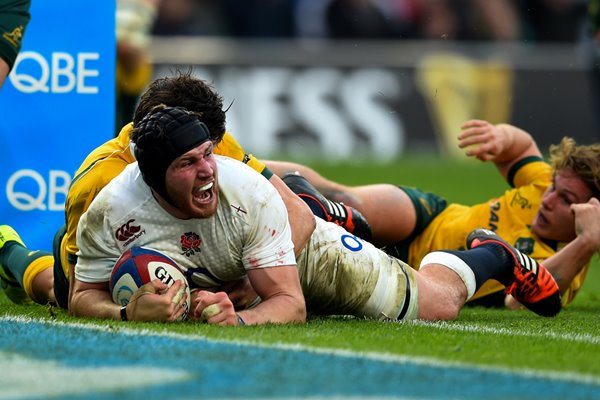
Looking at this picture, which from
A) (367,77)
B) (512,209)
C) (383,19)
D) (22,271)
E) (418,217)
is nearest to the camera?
(22,271)

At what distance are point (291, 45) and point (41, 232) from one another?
36.1 ft

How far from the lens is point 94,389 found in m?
3.41

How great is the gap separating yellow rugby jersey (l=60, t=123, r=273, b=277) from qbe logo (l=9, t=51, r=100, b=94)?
Answer: 1.76 metres

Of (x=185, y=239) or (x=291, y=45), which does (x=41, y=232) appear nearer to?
(x=185, y=239)

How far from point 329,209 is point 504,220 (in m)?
1.28

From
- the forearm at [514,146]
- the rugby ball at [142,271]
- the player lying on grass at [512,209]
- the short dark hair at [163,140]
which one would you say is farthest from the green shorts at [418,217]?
the short dark hair at [163,140]

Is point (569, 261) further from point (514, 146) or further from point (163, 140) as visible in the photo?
point (163, 140)

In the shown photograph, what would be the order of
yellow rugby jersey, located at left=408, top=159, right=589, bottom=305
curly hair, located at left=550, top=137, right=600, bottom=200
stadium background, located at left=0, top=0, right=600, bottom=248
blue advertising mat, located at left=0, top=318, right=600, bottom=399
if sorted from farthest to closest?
stadium background, located at left=0, top=0, right=600, bottom=248, yellow rugby jersey, located at left=408, top=159, right=589, bottom=305, curly hair, located at left=550, top=137, right=600, bottom=200, blue advertising mat, located at left=0, top=318, right=600, bottom=399

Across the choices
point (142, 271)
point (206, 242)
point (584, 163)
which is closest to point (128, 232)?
point (142, 271)

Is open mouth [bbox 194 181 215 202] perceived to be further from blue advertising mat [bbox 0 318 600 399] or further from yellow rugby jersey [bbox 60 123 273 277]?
yellow rugby jersey [bbox 60 123 273 277]

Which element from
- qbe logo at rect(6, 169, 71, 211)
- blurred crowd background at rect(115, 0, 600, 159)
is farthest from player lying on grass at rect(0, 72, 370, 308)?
blurred crowd background at rect(115, 0, 600, 159)

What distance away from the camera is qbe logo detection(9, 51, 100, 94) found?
7.03 metres

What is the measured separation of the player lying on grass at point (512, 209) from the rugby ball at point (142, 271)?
1441 mm

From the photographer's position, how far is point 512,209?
675cm
